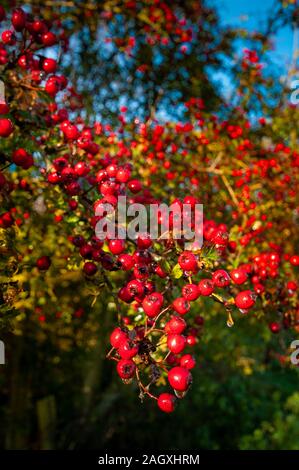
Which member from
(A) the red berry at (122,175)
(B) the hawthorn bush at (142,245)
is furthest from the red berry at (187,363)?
(A) the red berry at (122,175)

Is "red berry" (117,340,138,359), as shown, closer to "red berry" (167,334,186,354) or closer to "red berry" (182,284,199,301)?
"red berry" (167,334,186,354)

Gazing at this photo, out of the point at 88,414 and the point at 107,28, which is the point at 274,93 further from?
the point at 88,414

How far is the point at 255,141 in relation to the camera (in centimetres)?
654

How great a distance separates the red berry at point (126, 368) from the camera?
1565mm

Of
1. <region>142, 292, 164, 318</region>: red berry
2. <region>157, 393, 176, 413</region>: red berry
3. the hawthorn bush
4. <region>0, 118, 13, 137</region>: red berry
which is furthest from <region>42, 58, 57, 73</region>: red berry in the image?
<region>157, 393, 176, 413</region>: red berry

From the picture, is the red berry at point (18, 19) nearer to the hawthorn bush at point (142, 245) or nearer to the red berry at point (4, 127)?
the hawthorn bush at point (142, 245)

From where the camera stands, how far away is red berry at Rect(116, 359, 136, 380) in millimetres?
1565

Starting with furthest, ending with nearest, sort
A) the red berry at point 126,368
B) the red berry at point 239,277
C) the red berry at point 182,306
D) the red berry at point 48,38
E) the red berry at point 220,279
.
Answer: the red berry at point 48,38
the red berry at point 239,277
the red berry at point 220,279
the red berry at point 182,306
the red berry at point 126,368

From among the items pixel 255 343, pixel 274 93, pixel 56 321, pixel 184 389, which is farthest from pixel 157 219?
pixel 255 343

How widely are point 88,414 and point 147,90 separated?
6.61 metres

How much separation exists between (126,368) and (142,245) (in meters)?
0.60

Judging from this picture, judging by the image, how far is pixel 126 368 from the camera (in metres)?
1.58

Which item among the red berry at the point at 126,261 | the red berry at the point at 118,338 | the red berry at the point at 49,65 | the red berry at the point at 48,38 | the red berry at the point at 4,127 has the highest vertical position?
the red berry at the point at 48,38

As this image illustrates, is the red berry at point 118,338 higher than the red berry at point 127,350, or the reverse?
the red berry at point 118,338
